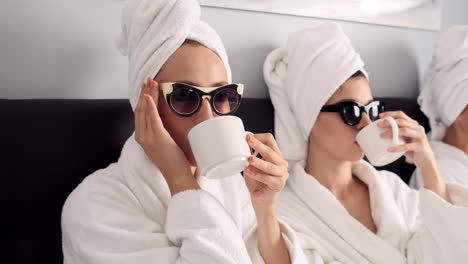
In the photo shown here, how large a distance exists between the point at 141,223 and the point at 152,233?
0.03 meters

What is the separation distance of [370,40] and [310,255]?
109 centimetres

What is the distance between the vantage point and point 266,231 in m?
0.98

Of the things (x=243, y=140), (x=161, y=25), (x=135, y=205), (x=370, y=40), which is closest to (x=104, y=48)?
(x=161, y=25)

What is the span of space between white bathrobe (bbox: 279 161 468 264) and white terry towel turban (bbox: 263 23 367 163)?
0.13 metres

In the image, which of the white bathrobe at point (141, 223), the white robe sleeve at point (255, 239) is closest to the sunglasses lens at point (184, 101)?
the white bathrobe at point (141, 223)

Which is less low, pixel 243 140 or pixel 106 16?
pixel 106 16

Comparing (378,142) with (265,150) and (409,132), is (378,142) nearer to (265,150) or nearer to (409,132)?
(409,132)

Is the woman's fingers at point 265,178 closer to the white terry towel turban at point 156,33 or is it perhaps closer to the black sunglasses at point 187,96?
the black sunglasses at point 187,96

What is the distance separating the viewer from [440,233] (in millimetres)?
1153

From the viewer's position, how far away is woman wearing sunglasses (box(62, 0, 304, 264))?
0.83 metres

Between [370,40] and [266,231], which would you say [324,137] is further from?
[370,40]

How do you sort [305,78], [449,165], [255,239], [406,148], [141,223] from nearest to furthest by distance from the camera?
[141,223]
[255,239]
[406,148]
[305,78]
[449,165]

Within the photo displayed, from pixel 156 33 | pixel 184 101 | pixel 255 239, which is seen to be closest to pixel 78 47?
pixel 156 33

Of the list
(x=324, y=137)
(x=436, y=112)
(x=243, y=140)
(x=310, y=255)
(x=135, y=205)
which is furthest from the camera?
(x=436, y=112)
